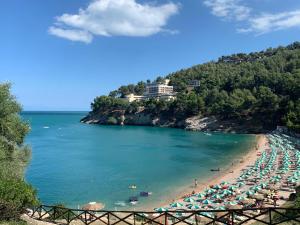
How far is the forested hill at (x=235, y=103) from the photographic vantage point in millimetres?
107938

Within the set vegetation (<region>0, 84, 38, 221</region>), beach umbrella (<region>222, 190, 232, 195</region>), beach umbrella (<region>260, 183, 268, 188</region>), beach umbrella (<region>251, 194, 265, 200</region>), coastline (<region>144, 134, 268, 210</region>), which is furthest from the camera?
coastline (<region>144, 134, 268, 210</region>)

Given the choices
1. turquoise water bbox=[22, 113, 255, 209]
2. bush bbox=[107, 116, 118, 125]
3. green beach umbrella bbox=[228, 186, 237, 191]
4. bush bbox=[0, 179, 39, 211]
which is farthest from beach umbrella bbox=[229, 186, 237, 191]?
bush bbox=[107, 116, 118, 125]

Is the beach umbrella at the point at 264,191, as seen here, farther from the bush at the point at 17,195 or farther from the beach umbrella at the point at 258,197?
the bush at the point at 17,195

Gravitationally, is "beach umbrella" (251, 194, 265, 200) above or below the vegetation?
below

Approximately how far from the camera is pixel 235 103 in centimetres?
11806

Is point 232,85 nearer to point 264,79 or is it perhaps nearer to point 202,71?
point 264,79

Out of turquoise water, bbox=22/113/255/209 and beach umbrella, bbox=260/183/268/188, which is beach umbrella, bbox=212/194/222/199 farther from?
beach umbrella, bbox=260/183/268/188

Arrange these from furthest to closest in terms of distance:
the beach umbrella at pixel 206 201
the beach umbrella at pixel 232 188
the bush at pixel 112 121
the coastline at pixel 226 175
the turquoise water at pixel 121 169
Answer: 1. the bush at pixel 112 121
2. the turquoise water at pixel 121 169
3. the coastline at pixel 226 175
4. the beach umbrella at pixel 232 188
5. the beach umbrella at pixel 206 201

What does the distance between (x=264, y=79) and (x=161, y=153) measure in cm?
7176

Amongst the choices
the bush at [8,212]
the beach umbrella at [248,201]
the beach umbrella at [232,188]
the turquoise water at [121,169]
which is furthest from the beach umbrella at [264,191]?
the bush at [8,212]

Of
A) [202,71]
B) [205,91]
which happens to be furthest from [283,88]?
[202,71]

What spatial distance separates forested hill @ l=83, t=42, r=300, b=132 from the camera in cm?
10794

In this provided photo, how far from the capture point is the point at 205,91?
148 metres

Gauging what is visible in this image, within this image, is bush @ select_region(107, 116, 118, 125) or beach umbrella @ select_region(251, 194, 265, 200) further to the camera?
bush @ select_region(107, 116, 118, 125)
